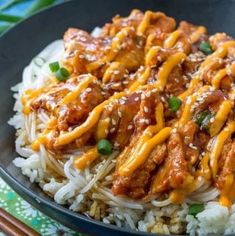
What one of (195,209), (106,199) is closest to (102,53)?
(106,199)

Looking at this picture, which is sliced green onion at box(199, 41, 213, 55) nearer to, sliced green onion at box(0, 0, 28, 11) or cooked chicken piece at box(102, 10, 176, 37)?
cooked chicken piece at box(102, 10, 176, 37)

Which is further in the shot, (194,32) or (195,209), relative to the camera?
(194,32)

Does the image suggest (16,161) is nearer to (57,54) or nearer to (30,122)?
A: (30,122)

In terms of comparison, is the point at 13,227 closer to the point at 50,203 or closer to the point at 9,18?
the point at 50,203

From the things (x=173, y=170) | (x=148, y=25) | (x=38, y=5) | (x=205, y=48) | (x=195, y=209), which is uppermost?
(x=38, y=5)

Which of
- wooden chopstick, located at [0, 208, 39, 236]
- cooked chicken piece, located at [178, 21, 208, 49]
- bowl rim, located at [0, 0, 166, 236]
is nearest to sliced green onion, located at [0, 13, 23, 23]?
cooked chicken piece, located at [178, 21, 208, 49]

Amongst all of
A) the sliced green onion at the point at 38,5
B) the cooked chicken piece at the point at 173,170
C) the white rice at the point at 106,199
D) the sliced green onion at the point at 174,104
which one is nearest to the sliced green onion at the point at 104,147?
the white rice at the point at 106,199

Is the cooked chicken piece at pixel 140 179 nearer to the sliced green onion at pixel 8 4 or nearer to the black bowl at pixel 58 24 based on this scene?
the black bowl at pixel 58 24
